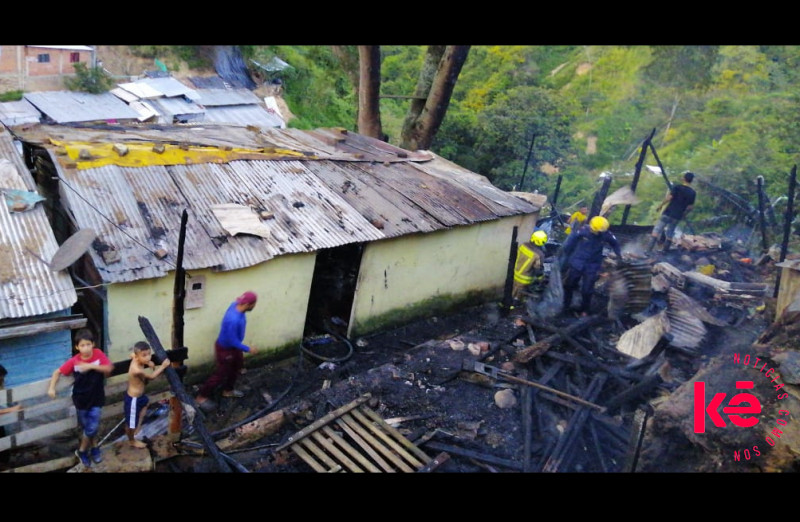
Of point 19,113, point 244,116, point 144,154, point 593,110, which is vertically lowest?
point 19,113

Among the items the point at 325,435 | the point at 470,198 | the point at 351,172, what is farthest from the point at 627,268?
the point at 325,435

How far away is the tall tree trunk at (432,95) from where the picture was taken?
41.9 feet

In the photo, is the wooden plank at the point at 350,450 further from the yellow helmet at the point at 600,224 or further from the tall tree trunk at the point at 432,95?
the tall tree trunk at the point at 432,95

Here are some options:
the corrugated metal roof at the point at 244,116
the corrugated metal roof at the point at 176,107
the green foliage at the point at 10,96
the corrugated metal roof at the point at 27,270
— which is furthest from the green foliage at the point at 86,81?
the corrugated metal roof at the point at 27,270

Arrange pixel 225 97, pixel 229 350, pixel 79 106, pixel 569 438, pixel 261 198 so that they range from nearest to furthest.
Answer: pixel 569 438
pixel 229 350
pixel 261 198
pixel 79 106
pixel 225 97

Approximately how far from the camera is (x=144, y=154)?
7730 mm

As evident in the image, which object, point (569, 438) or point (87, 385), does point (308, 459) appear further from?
point (569, 438)

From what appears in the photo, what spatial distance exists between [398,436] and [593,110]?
22812 mm

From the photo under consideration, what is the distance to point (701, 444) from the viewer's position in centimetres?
553

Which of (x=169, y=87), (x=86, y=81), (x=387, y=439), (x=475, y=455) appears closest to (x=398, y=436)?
(x=387, y=439)

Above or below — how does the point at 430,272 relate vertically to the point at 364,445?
above

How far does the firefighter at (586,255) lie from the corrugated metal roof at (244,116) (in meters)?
14.5

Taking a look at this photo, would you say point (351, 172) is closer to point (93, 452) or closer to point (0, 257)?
point (0, 257)

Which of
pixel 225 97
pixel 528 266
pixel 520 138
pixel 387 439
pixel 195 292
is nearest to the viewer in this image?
pixel 387 439
